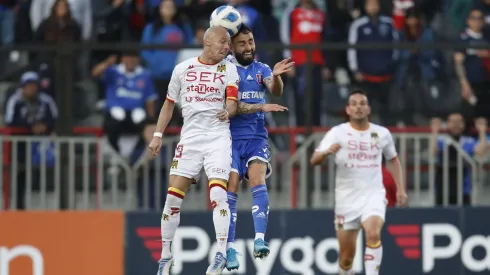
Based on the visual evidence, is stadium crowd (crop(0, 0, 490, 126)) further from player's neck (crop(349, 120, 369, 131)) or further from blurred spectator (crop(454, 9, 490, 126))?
player's neck (crop(349, 120, 369, 131))

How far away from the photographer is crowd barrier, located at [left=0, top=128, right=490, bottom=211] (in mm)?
21438

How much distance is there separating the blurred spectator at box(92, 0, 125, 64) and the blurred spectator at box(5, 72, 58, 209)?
144 centimetres

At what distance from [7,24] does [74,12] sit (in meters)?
1.13

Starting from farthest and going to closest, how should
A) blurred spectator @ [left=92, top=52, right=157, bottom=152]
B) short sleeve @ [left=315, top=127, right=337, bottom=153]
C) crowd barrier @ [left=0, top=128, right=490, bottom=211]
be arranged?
blurred spectator @ [left=92, top=52, right=157, bottom=152], crowd barrier @ [left=0, top=128, right=490, bottom=211], short sleeve @ [left=315, top=127, right=337, bottom=153]

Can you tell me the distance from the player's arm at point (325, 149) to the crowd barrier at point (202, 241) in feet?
6.32

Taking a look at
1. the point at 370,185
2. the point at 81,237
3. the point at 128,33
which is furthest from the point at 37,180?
the point at 370,185

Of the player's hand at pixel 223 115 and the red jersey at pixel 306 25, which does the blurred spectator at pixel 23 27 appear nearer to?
the red jersey at pixel 306 25

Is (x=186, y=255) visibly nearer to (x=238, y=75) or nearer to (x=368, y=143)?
(x=368, y=143)

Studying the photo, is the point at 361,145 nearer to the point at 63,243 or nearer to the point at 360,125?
the point at 360,125

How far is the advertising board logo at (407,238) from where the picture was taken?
22.0 metres

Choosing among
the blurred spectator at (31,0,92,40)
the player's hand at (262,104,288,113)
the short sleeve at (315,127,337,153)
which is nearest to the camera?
the player's hand at (262,104,288,113)

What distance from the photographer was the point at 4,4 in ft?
77.9

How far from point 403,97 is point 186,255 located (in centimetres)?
346

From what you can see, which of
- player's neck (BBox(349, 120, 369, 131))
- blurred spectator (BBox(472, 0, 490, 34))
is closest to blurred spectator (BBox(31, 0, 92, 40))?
player's neck (BBox(349, 120, 369, 131))
